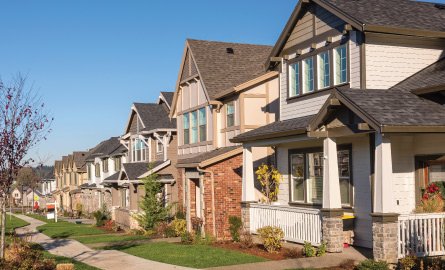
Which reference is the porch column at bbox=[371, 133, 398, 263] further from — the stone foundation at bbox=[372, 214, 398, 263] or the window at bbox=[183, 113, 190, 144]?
the window at bbox=[183, 113, 190, 144]

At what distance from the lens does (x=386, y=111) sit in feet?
47.7

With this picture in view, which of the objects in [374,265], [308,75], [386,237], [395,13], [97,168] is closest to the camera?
[374,265]

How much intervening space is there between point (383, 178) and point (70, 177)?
61.8m

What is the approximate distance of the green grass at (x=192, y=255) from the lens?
54.4ft

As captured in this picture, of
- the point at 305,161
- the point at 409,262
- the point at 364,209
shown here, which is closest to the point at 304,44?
the point at 305,161

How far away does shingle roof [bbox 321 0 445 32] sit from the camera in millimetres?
17531

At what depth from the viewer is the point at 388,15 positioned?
59.8ft

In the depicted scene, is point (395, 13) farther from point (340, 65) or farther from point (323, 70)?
point (323, 70)

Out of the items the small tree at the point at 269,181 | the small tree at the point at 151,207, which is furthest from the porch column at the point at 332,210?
the small tree at the point at 151,207

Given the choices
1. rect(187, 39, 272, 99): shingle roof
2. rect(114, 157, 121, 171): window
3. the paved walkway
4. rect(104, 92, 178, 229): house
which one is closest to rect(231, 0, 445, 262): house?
the paved walkway

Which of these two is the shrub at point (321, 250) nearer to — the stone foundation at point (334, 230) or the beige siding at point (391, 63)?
the stone foundation at point (334, 230)

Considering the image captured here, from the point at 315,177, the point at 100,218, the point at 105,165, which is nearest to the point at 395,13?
the point at 315,177

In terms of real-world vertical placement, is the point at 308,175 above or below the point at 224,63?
below

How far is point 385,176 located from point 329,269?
8.92 ft
